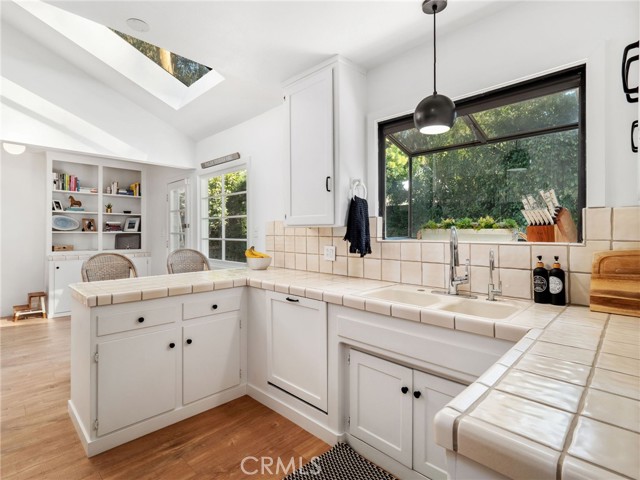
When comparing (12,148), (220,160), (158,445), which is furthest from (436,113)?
(12,148)

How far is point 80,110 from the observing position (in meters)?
3.77

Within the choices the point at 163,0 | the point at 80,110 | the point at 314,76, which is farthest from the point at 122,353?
the point at 80,110

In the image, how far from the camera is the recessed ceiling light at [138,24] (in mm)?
1939

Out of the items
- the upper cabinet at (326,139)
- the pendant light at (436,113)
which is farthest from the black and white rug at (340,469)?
the pendant light at (436,113)

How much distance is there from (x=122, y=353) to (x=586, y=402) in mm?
2040

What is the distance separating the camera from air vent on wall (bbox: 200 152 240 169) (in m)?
3.68

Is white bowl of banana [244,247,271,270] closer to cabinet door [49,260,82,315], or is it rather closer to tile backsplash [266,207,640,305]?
tile backsplash [266,207,640,305]

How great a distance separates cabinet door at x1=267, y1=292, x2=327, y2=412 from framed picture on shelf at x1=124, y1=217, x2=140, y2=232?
4707 mm

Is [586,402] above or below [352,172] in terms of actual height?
below

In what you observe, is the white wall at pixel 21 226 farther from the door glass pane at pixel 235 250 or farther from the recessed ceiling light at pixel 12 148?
the door glass pane at pixel 235 250

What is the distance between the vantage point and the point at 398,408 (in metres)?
1.56

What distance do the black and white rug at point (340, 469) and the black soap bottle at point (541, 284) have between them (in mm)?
1118

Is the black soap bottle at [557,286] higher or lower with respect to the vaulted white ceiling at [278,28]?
lower

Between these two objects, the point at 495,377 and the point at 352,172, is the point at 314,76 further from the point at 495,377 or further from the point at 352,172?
the point at 495,377
